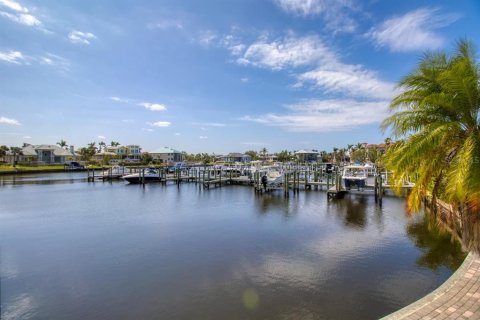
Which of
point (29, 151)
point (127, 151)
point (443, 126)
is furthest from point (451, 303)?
point (127, 151)

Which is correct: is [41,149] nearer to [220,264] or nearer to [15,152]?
[15,152]

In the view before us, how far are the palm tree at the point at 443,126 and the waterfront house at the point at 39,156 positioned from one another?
103016 millimetres

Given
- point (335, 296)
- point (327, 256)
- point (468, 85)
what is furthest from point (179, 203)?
point (468, 85)

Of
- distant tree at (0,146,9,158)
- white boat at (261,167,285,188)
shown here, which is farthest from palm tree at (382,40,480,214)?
distant tree at (0,146,9,158)

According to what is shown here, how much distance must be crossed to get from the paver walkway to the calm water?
188cm

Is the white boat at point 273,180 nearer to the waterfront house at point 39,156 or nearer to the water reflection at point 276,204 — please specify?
the water reflection at point 276,204

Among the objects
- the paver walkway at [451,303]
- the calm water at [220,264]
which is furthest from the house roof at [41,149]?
the paver walkway at [451,303]

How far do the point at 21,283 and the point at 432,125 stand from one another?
53.0 feet

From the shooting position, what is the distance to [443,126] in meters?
7.68

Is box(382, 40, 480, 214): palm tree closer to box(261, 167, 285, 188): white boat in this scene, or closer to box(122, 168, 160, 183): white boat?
box(261, 167, 285, 188): white boat

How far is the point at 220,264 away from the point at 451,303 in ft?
28.6

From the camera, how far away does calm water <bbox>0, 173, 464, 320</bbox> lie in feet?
30.9

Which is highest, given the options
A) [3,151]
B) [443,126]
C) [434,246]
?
[3,151]

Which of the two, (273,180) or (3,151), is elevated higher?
(3,151)
